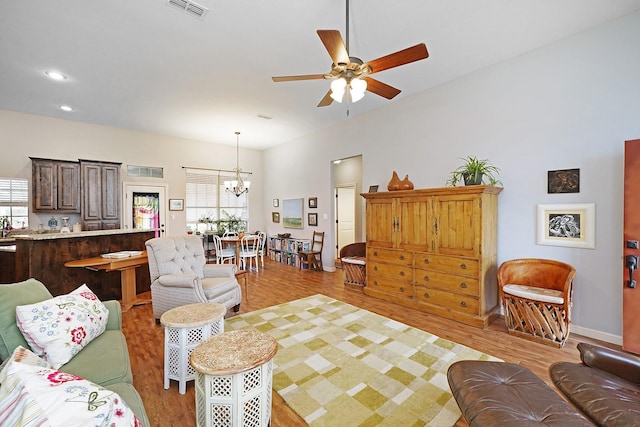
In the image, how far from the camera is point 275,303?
13.1ft

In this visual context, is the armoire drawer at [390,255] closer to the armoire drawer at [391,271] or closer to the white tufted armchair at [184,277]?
the armoire drawer at [391,271]

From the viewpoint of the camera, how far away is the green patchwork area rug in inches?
71.9

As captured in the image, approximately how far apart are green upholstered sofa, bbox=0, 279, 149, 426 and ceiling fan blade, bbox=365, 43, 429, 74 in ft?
8.61

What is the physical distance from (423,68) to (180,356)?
13.5 ft

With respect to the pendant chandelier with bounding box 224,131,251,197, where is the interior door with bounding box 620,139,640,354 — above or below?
below

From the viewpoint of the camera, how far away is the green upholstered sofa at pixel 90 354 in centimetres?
142

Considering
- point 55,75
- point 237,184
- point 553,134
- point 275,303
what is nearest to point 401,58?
point 553,134

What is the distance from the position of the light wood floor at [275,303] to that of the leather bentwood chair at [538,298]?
13cm

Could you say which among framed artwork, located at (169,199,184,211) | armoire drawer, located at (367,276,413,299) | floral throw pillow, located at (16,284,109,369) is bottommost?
armoire drawer, located at (367,276,413,299)

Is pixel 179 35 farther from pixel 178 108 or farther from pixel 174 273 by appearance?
pixel 174 273

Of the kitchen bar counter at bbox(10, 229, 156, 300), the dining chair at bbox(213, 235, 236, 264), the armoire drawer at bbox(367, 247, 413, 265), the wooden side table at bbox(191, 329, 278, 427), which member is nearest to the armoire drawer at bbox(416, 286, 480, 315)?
the armoire drawer at bbox(367, 247, 413, 265)

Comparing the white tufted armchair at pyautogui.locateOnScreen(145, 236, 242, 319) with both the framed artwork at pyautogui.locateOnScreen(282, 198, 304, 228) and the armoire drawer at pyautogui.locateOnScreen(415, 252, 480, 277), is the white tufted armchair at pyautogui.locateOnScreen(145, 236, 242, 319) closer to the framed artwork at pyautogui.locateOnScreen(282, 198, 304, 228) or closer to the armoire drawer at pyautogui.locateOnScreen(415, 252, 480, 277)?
the armoire drawer at pyautogui.locateOnScreen(415, 252, 480, 277)

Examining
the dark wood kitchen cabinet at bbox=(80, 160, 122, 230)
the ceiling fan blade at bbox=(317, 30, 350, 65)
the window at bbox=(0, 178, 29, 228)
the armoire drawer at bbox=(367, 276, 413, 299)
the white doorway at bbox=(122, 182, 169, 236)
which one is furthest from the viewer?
the white doorway at bbox=(122, 182, 169, 236)

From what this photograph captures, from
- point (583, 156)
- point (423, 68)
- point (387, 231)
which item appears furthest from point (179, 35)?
point (583, 156)
